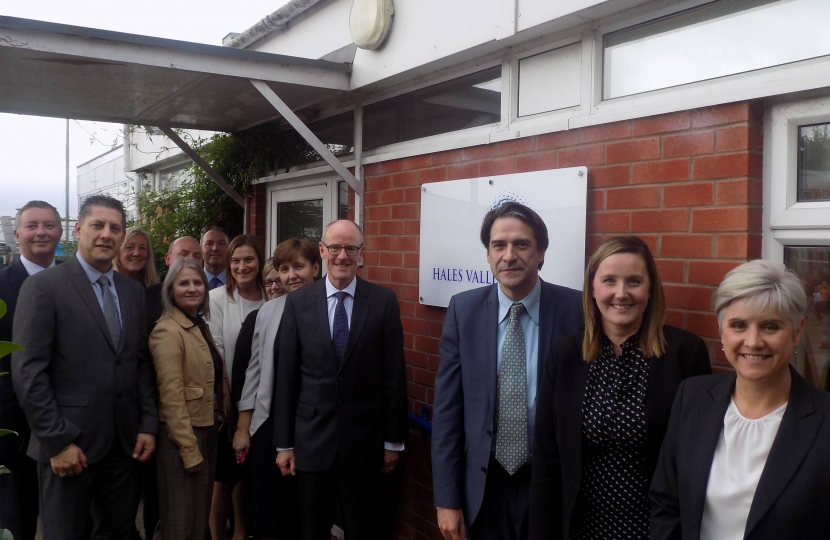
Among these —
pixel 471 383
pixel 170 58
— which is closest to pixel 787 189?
pixel 471 383

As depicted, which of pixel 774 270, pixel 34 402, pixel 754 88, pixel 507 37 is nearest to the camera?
pixel 774 270

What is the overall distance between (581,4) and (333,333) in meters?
1.88

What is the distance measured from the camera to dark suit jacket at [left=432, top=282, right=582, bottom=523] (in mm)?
2445

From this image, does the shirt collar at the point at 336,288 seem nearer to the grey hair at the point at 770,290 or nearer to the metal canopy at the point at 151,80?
the metal canopy at the point at 151,80

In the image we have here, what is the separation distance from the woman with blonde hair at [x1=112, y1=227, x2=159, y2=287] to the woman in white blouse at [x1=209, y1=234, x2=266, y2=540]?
0.50 m

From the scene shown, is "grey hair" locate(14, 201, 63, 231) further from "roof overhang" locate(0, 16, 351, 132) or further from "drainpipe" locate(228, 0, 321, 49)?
"drainpipe" locate(228, 0, 321, 49)

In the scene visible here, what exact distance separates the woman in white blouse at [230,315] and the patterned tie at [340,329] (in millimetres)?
908

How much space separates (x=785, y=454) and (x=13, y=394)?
11.3 feet

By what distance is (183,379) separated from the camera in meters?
3.25

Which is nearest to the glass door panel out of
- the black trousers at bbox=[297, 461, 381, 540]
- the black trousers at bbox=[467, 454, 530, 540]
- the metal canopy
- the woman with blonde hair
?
the black trousers at bbox=[467, 454, 530, 540]

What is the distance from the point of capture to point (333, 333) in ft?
10.3

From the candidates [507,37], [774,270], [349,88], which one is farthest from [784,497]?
[349,88]

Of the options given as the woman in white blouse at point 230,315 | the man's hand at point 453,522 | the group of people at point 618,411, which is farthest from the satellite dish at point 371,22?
the man's hand at point 453,522

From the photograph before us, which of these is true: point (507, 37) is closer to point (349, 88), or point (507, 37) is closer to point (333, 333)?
point (349, 88)
